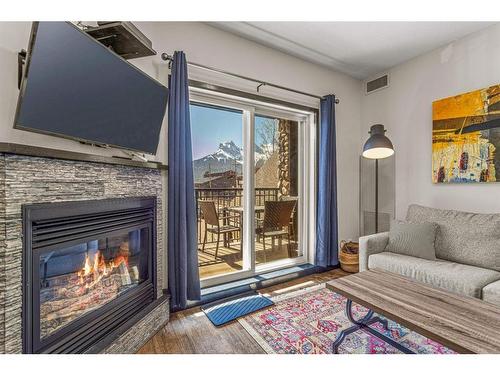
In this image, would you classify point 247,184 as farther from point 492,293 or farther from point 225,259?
point 492,293

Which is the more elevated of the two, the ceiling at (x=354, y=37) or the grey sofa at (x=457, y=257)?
the ceiling at (x=354, y=37)

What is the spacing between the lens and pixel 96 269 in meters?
1.62

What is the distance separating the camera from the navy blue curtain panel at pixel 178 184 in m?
2.13

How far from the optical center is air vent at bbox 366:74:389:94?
3268mm

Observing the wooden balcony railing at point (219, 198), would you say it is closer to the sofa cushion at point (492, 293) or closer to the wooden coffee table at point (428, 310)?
the wooden coffee table at point (428, 310)

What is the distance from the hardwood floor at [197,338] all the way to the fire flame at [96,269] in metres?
0.55

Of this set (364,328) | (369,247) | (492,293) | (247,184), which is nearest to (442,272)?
(492,293)

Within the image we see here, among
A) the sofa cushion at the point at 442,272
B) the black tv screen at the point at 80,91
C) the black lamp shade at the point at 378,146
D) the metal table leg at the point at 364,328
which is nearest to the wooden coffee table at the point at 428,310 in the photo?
the metal table leg at the point at 364,328

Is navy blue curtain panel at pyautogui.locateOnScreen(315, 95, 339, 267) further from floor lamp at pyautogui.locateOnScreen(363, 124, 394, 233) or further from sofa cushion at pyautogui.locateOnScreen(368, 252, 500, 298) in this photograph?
sofa cushion at pyautogui.locateOnScreen(368, 252, 500, 298)

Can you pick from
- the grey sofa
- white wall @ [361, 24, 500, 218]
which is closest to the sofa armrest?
the grey sofa

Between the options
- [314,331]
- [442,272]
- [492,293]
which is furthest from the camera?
[442,272]

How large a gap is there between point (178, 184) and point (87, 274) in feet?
2.95
